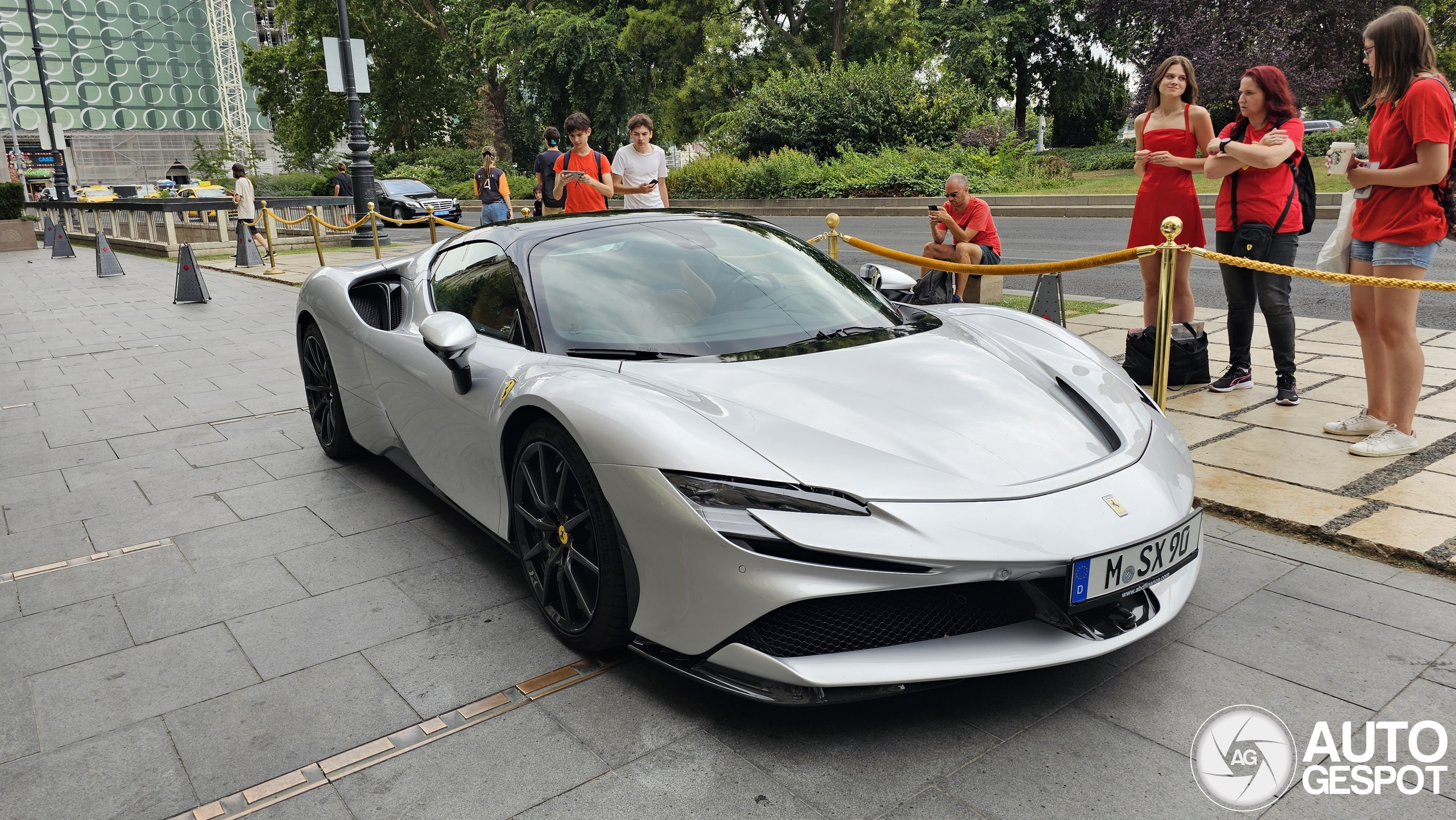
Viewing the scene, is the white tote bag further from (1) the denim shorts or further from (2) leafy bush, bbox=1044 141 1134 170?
(2) leafy bush, bbox=1044 141 1134 170

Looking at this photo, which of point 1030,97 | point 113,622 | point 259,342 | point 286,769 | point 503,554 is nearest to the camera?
point 286,769

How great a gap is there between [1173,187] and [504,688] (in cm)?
469

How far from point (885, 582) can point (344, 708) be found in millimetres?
1535

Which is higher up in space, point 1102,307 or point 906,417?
point 906,417

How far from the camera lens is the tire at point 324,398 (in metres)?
4.93

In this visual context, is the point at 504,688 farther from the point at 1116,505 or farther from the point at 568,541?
the point at 1116,505

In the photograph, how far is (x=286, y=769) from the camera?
8.07 ft

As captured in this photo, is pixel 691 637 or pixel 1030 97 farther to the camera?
pixel 1030 97

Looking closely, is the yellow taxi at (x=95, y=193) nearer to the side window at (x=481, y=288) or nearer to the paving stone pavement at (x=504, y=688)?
the side window at (x=481, y=288)

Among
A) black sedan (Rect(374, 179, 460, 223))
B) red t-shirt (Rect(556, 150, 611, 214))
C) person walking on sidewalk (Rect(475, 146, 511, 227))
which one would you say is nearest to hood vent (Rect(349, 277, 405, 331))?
red t-shirt (Rect(556, 150, 611, 214))

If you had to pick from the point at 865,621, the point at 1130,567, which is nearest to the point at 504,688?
the point at 865,621

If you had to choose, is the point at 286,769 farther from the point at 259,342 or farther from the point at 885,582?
the point at 259,342

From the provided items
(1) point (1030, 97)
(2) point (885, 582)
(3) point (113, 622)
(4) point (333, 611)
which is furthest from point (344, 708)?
(1) point (1030, 97)

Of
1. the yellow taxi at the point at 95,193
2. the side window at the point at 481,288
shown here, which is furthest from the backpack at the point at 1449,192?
the yellow taxi at the point at 95,193
